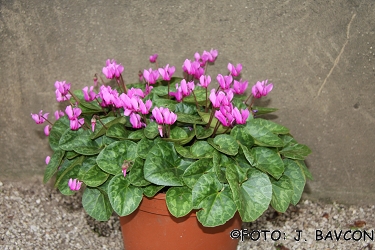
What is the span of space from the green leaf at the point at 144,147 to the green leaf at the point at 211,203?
240mm

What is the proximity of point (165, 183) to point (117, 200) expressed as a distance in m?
0.19

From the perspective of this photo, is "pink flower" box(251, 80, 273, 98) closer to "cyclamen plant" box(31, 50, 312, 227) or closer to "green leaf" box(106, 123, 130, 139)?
"cyclamen plant" box(31, 50, 312, 227)

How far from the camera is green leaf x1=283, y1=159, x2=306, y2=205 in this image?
2.18m

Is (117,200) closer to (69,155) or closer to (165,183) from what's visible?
(165,183)

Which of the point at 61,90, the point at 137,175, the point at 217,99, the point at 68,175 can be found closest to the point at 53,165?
the point at 68,175

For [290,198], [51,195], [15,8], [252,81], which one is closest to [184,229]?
[290,198]

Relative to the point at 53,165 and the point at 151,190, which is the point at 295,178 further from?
the point at 53,165

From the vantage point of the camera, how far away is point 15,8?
2.81 m

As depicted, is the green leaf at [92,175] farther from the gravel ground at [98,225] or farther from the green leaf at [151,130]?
the gravel ground at [98,225]

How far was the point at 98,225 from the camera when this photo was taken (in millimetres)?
2836

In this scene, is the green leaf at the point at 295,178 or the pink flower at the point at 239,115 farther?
the green leaf at the point at 295,178

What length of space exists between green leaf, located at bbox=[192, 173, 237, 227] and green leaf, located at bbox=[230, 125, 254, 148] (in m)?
0.21

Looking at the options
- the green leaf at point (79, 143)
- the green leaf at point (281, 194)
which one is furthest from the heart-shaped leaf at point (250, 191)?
the green leaf at point (79, 143)

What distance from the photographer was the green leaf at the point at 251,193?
197cm
